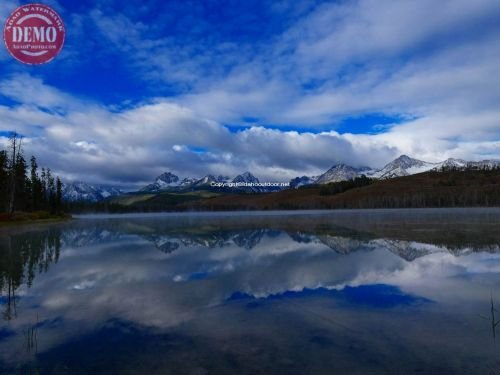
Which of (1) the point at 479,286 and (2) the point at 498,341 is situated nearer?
(2) the point at 498,341

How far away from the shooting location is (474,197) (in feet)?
630

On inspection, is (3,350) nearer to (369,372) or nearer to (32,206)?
(369,372)

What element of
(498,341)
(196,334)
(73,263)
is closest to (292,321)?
(196,334)

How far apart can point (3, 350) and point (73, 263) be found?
48.7 feet

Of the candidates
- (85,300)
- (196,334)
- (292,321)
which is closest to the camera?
(196,334)

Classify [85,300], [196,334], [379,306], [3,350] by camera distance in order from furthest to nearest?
[85,300] < [379,306] < [196,334] < [3,350]

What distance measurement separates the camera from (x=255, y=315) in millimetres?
12102

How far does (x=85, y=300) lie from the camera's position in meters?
14.4

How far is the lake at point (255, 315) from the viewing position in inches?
333

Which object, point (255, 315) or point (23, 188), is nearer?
point (255, 315)

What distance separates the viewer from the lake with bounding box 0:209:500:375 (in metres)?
8.45

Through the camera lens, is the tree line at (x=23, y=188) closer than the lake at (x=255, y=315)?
No

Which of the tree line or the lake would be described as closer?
the lake

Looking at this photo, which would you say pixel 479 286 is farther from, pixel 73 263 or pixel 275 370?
pixel 73 263
